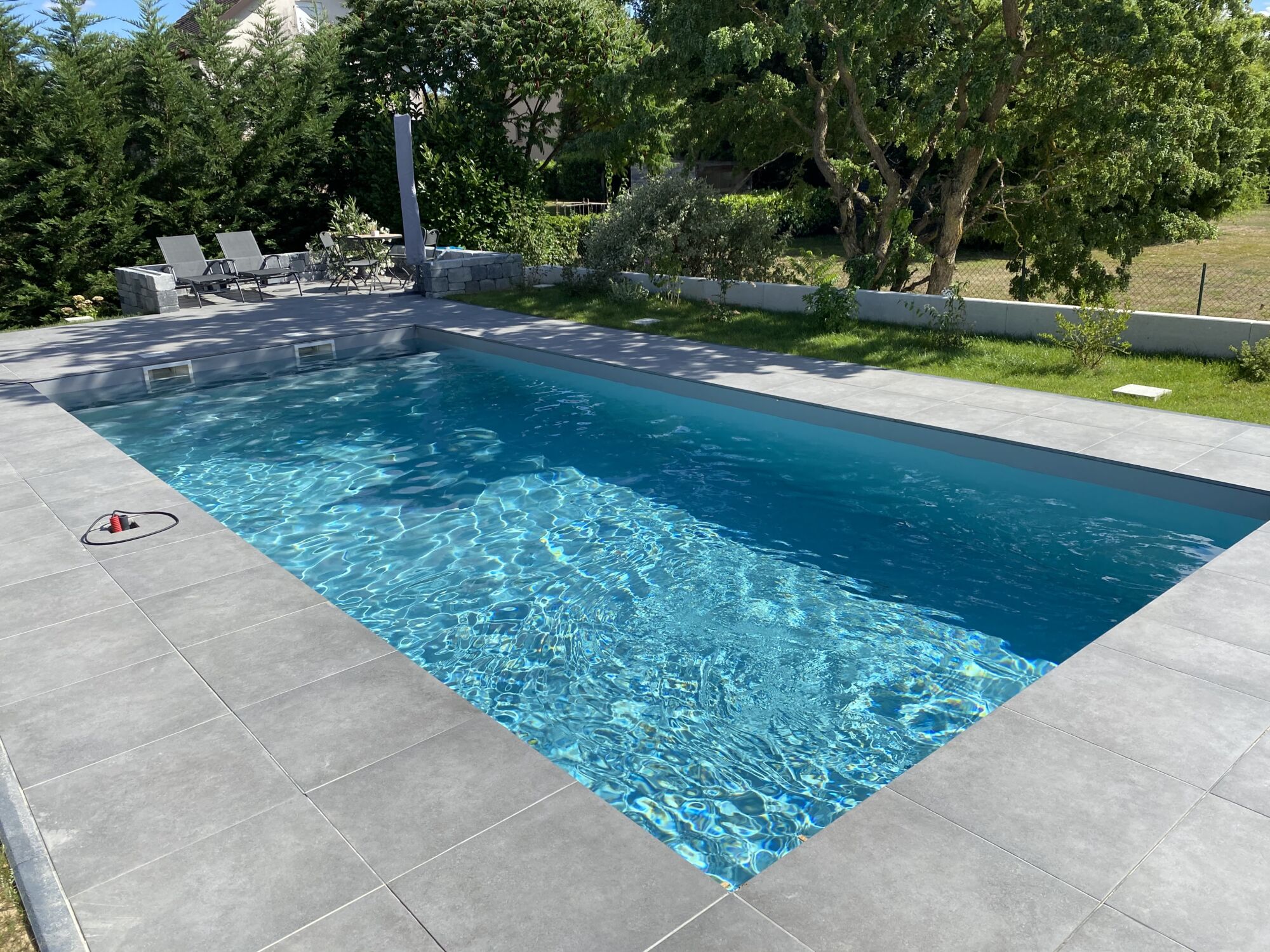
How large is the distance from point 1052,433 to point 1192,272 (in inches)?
524

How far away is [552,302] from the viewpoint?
50.6 feet

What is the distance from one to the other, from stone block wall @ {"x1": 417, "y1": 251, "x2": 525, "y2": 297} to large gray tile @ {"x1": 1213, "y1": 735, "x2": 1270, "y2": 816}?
48.9 ft

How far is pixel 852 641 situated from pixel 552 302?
10.8m

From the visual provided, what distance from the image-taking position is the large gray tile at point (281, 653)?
4367 millimetres

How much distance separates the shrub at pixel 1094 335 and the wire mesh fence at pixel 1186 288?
51cm

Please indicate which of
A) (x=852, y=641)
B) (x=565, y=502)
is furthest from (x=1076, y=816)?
(x=565, y=502)

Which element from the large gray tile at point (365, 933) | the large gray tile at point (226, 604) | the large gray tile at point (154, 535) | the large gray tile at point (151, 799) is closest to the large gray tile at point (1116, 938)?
the large gray tile at point (365, 933)

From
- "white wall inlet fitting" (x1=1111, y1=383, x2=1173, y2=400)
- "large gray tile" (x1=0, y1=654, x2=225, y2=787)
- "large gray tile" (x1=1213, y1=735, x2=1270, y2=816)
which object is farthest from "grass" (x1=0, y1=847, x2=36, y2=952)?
"white wall inlet fitting" (x1=1111, y1=383, x2=1173, y2=400)

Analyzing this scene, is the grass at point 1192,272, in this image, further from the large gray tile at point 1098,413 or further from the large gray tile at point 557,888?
the large gray tile at point 557,888

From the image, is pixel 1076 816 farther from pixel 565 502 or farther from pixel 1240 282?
pixel 1240 282

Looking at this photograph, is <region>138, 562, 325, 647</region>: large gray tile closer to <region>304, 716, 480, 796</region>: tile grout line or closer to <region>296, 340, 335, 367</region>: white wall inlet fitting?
<region>304, 716, 480, 796</region>: tile grout line

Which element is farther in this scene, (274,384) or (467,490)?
(274,384)

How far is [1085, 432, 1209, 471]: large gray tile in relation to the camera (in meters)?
7.16

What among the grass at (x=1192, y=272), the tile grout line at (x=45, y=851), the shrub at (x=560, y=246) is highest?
the shrub at (x=560, y=246)
